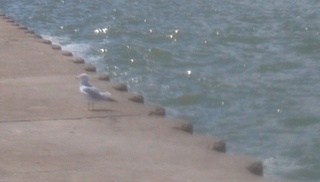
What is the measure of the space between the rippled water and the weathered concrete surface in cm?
174

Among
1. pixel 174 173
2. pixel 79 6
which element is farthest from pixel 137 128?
pixel 79 6

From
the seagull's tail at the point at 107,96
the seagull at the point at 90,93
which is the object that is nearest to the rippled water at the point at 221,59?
the seagull's tail at the point at 107,96

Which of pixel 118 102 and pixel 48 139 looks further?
pixel 118 102

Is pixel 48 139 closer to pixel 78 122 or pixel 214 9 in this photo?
pixel 78 122

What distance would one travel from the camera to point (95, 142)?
9.80 meters

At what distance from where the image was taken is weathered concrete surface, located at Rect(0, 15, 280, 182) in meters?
8.70

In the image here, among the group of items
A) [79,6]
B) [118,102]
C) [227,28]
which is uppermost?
[118,102]

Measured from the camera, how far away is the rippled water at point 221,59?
13.9m

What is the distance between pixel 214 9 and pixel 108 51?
21.7ft

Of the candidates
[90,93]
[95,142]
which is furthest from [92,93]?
[95,142]

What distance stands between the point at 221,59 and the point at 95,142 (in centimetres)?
1003

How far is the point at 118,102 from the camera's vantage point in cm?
1174

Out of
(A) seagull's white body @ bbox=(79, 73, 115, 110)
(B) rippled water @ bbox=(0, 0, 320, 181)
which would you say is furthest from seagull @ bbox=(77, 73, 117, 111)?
(B) rippled water @ bbox=(0, 0, 320, 181)

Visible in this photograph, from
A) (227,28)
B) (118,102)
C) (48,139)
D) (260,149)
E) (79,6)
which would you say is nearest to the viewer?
(48,139)
